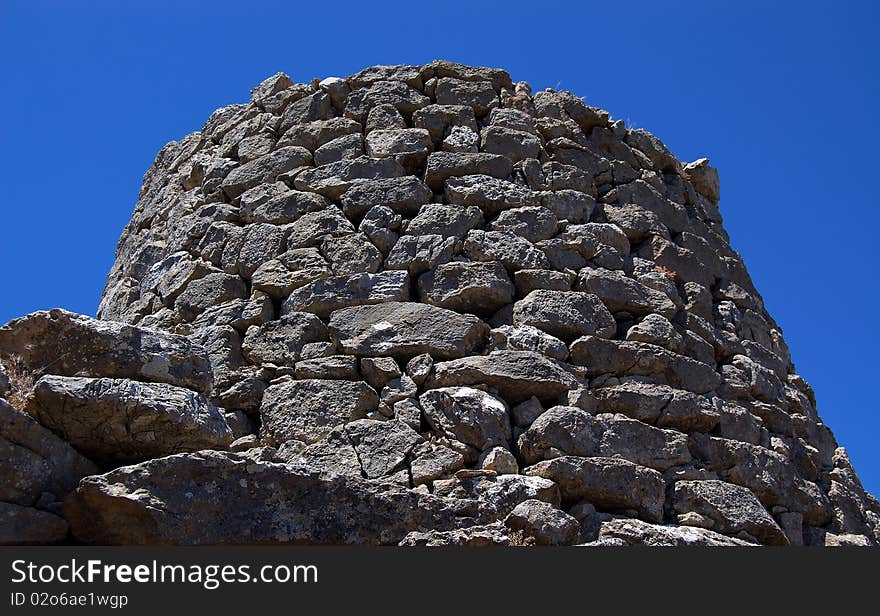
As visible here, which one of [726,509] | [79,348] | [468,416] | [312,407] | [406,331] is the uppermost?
[406,331]

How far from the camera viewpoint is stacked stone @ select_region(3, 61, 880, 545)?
5.28m

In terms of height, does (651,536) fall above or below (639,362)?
below

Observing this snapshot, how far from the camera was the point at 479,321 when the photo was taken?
19.2 ft

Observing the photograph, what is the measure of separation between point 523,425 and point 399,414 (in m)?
0.64

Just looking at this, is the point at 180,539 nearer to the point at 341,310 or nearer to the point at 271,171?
the point at 341,310

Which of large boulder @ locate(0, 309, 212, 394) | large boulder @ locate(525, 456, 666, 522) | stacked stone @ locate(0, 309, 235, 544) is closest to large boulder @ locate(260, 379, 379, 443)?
large boulder @ locate(525, 456, 666, 522)

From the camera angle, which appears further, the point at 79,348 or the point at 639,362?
the point at 639,362

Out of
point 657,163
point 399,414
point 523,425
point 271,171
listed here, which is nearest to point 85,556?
point 399,414

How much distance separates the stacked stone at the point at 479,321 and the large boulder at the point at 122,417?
0.32 m

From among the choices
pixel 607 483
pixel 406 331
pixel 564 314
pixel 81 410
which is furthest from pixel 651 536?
pixel 81 410

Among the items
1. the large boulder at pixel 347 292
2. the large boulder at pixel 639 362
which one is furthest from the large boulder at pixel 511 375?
the large boulder at pixel 347 292

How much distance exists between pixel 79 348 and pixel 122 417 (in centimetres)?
37

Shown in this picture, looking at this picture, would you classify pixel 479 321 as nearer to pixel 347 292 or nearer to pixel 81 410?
pixel 347 292

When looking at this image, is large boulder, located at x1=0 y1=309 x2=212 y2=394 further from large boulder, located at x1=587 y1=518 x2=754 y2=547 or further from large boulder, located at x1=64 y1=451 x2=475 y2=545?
large boulder, located at x1=587 y1=518 x2=754 y2=547
